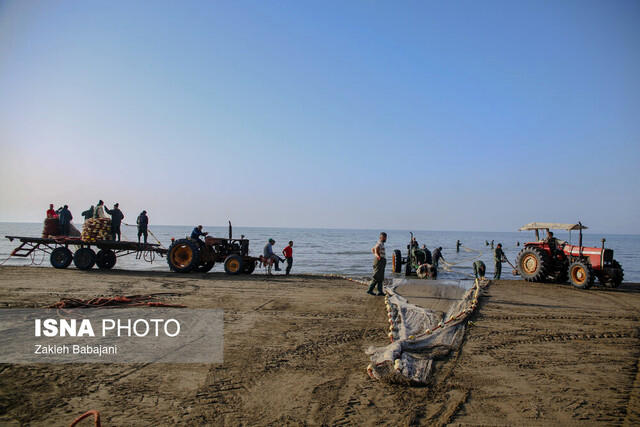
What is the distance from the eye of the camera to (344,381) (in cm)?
443

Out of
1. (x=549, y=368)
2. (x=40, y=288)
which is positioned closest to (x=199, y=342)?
A: (x=549, y=368)

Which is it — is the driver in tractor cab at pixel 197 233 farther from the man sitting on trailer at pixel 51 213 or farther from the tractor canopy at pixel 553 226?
the tractor canopy at pixel 553 226

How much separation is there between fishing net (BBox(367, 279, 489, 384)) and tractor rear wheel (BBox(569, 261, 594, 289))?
456 centimetres

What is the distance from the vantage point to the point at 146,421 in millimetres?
3459

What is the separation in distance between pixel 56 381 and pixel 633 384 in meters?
6.50

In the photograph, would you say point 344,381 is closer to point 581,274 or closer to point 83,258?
point 581,274

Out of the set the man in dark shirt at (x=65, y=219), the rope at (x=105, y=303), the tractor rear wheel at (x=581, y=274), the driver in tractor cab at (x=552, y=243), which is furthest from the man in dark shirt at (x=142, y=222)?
the tractor rear wheel at (x=581, y=274)

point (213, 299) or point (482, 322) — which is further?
point (213, 299)

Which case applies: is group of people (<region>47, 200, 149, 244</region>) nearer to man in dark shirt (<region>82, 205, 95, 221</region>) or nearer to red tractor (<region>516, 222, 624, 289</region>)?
man in dark shirt (<region>82, 205, 95, 221</region>)

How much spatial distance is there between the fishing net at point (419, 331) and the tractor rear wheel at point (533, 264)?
457cm

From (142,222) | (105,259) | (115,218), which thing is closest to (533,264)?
(142,222)

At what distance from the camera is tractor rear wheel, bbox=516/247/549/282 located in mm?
14078

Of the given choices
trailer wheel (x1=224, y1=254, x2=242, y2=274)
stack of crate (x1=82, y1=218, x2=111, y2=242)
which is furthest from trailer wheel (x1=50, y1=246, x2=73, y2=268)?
trailer wheel (x1=224, y1=254, x2=242, y2=274)

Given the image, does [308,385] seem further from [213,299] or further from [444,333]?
[213,299]
